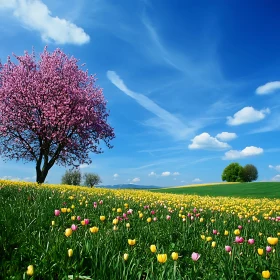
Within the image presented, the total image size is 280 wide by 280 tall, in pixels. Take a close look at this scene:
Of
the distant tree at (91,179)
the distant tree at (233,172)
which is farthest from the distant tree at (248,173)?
the distant tree at (91,179)

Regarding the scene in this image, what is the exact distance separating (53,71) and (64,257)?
95.1 feet

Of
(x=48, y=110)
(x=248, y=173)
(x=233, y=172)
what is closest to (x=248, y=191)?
(x=48, y=110)

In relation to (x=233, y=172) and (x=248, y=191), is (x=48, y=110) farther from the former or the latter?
(x=233, y=172)

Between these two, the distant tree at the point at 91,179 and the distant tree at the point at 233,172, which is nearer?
the distant tree at the point at 91,179

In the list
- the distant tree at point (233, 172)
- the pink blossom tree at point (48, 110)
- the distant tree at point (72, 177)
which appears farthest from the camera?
the distant tree at point (233, 172)

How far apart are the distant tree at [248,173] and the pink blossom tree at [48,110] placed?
8165cm

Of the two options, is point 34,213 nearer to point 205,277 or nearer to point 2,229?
point 2,229

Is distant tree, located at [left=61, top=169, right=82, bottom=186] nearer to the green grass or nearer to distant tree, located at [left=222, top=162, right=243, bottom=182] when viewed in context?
the green grass

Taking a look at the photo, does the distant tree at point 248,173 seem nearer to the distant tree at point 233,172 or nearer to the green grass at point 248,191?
the distant tree at point 233,172

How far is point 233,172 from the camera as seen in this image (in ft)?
336

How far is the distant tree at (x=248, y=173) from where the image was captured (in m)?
102

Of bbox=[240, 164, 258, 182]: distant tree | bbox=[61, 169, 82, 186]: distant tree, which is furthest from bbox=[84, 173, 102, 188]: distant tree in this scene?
bbox=[240, 164, 258, 182]: distant tree

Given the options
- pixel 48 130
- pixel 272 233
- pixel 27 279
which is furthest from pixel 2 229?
pixel 48 130

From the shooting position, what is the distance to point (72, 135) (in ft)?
99.2
